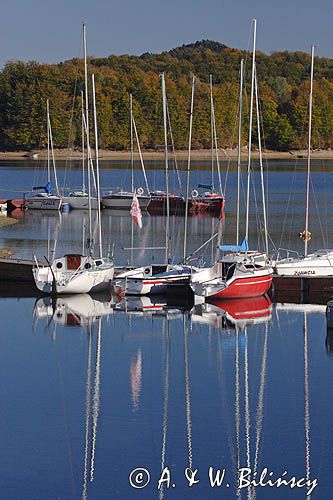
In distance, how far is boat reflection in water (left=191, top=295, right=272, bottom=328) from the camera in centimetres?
3109

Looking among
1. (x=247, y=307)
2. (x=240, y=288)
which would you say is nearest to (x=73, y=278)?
(x=240, y=288)

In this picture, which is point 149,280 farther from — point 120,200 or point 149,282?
point 120,200

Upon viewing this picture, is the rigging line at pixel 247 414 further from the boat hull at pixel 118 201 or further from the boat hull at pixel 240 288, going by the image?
the boat hull at pixel 118 201

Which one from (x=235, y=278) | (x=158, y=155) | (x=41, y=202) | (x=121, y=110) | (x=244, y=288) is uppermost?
(x=121, y=110)

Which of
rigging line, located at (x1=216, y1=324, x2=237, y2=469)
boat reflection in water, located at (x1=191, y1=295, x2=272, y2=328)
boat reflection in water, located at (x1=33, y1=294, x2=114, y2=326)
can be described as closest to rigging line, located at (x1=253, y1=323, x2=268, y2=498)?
rigging line, located at (x1=216, y1=324, x2=237, y2=469)

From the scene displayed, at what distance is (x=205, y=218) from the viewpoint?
203 feet

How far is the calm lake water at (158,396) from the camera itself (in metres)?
18.9

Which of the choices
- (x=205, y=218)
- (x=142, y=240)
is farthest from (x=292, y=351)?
(x=205, y=218)

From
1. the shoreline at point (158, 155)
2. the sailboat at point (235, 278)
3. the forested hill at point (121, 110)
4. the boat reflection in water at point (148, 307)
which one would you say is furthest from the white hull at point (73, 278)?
the forested hill at point (121, 110)

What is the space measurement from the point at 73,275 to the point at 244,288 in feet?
16.0

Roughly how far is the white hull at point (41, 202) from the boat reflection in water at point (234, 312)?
34869 millimetres

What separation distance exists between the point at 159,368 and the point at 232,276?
7.76 metres

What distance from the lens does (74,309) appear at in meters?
32.5

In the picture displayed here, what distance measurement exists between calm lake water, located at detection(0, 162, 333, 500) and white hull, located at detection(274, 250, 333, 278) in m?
1.47
